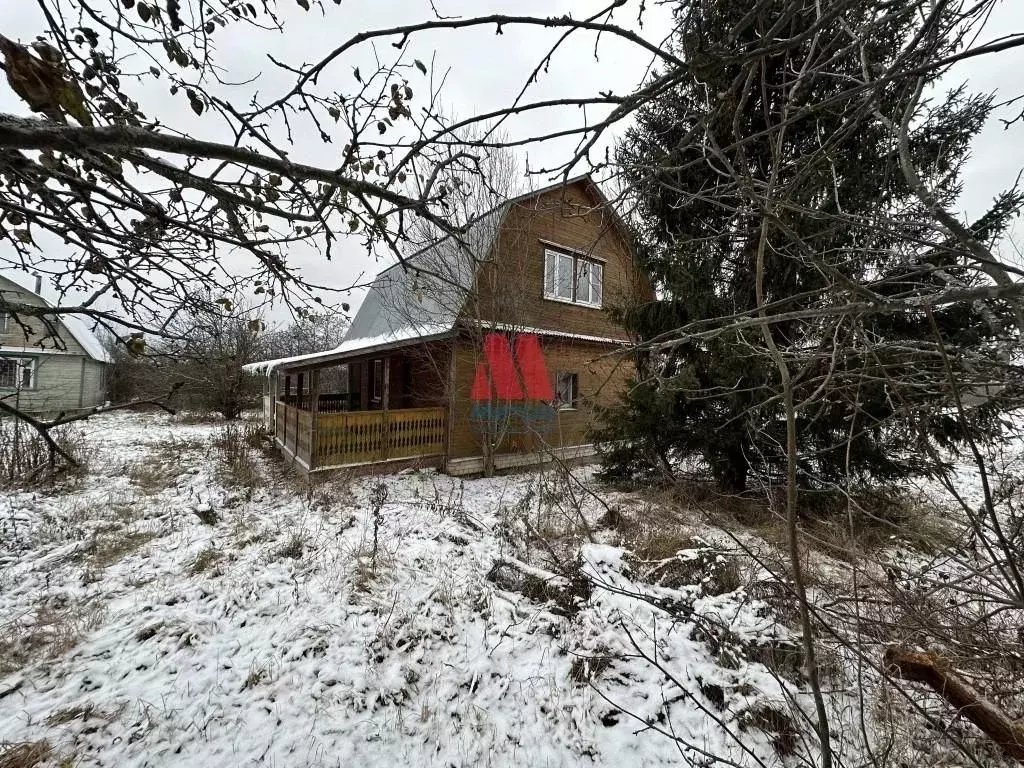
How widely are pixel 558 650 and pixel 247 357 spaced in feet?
60.4

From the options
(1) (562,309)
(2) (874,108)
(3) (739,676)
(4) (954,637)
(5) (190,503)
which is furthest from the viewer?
(1) (562,309)

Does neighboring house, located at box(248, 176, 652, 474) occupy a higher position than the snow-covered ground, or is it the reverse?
neighboring house, located at box(248, 176, 652, 474)

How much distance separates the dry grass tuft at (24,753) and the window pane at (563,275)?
9.89m

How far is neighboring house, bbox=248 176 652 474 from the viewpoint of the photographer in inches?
332

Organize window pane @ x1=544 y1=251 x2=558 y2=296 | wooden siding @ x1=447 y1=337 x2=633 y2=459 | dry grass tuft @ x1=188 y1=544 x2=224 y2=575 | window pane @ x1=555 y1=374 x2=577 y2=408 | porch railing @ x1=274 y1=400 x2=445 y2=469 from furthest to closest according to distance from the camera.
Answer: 1. window pane @ x1=555 y1=374 x2=577 y2=408
2. window pane @ x1=544 y1=251 x2=558 y2=296
3. wooden siding @ x1=447 y1=337 x2=633 y2=459
4. porch railing @ x1=274 y1=400 x2=445 y2=469
5. dry grass tuft @ x1=188 y1=544 x2=224 y2=575

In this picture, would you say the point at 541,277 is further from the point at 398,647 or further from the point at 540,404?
the point at 398,647

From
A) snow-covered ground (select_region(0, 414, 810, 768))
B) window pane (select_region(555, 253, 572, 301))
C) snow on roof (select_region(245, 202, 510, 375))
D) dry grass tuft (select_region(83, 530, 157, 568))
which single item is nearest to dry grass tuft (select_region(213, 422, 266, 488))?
snow on roof (select_region(245, 202, 510, 375))

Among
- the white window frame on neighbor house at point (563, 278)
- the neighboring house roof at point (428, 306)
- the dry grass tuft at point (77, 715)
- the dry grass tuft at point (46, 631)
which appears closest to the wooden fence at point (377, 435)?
the neighboring house roof at point (428, 306)

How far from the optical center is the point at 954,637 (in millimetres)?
2207

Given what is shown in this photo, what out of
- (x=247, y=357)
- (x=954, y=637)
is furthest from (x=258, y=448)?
(x=954, y=637)

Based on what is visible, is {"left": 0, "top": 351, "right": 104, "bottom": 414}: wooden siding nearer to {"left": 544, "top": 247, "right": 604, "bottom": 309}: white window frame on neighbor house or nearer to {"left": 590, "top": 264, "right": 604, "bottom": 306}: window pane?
{"left": 544, "top": 247, "right": 604, "bottom": 309}: white window frame on neighbor house

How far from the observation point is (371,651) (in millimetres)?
3326

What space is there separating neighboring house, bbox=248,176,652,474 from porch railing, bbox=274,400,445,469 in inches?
0.8

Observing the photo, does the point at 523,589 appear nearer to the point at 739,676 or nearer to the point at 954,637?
the point at 739,676
